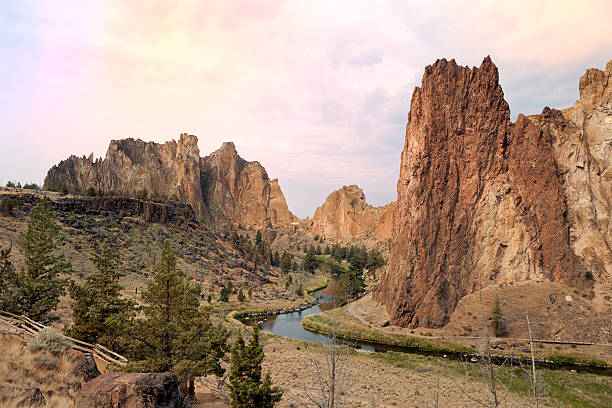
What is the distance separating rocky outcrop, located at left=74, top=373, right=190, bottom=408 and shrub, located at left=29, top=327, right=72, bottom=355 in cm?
580

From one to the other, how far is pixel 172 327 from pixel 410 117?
5409cm

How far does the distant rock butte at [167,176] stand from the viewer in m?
157

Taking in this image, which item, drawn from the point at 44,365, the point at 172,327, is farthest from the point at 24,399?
the point at 172,327

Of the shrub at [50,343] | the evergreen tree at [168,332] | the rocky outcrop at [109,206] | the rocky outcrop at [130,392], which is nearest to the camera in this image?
the rocky outcrop at [130,392]

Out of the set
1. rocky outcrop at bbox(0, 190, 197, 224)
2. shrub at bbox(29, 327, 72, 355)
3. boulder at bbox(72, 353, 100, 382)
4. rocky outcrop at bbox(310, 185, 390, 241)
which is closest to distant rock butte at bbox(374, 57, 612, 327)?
shrub at bbox(29, 327, 72, 355)

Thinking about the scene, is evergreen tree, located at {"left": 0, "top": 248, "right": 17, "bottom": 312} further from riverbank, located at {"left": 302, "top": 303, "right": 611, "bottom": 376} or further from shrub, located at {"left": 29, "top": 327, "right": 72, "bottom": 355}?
riverbank, located at {"left": 302, "top": 303, "right": 611, "bottom": 376}

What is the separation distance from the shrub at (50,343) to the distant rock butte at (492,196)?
42715 millimetres

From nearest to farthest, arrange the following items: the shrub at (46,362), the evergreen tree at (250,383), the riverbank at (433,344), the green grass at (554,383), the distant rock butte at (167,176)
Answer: the shrub at (46,362) < the evergreen tree at (250,383) < the green grass at (554,383) < the riverbank at (433,344) < the distant rock butte at (167,176)

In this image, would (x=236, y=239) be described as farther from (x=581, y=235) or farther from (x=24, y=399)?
(x=24, y=399)

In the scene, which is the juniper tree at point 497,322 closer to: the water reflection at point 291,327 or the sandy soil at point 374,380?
the sandy soil at point 374,380

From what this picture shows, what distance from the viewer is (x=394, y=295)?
50.8 metres

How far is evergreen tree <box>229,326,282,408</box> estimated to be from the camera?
543 inches

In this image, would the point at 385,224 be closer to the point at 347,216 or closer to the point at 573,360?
the point at 347,216

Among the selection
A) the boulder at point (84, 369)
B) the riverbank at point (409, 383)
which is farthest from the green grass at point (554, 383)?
the boulder at point (84, 369)
